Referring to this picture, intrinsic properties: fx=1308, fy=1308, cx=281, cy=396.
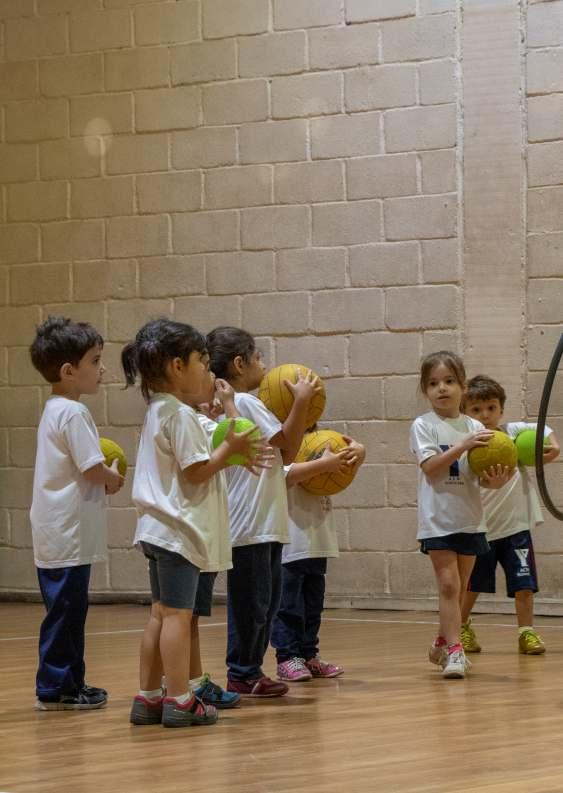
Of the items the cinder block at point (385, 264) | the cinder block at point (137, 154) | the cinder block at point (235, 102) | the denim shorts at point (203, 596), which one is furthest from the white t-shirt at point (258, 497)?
the cinder block at point (137, 154)

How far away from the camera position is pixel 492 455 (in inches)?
199

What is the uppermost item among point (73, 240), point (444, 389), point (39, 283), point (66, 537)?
point (73, 240)

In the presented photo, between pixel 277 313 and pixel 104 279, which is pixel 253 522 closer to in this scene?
pixel 277 313

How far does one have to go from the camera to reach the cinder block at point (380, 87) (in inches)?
307

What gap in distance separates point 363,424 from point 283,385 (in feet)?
10.5

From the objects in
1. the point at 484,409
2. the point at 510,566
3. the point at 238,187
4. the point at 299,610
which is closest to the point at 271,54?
the point at 238,187

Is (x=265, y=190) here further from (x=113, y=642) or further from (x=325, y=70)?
(x=113, y=642)

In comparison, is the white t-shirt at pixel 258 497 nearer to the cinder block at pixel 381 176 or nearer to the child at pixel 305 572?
the child at pixel 305 572

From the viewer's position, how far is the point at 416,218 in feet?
25.4

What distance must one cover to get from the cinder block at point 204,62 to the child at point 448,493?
144 inches

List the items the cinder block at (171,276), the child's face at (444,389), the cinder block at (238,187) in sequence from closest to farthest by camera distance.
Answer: the child's face at (444,389), the cinder block at (238,187), the cinder block at (171,276)

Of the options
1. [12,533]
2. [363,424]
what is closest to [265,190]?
[363,424]

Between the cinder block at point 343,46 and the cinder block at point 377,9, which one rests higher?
the cinder block at point 377,9

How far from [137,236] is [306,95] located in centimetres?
140
